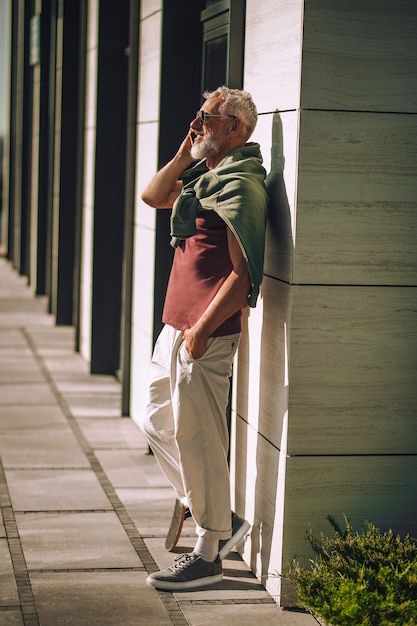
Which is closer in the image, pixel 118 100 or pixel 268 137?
pixel 268 137

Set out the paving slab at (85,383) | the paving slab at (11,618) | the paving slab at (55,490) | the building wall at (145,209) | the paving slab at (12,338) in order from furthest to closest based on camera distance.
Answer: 1. the paving slab at (12,338)
2. the paving slab at (85,383)
3. the building wall at (145,209)
4. the paving slab at (55,490)
5. the paving slab at (11,618)

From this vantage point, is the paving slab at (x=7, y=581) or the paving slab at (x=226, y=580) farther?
the paving slab at (x=226, y=580)

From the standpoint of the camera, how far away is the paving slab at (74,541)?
17.7 feet

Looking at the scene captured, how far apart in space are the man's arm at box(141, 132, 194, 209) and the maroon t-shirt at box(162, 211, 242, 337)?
50cm

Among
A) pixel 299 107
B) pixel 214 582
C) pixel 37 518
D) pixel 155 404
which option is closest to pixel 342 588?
pixel 214 582

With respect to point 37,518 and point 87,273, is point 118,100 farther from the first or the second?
point 37,518

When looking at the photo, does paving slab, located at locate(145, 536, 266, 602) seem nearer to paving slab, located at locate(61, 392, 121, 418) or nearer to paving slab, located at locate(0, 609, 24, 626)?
paving slab, located at locate(0, 609, 24, 626)

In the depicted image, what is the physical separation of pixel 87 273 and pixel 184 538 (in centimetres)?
544

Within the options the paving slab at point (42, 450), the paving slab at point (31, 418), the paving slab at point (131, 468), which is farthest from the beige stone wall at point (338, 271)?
the paving slab at point (31, 418)

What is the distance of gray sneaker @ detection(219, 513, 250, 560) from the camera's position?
17.3ft

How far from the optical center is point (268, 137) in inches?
203

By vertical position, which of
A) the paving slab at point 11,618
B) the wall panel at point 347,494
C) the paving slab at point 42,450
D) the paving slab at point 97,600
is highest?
the wall panel at point 347,494

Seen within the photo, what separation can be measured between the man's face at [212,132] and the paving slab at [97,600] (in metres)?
2.05

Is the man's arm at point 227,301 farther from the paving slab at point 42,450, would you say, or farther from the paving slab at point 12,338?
the paving slab at point 12,338
